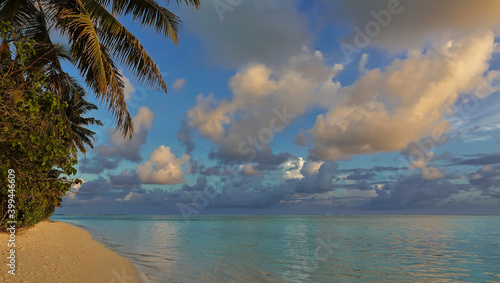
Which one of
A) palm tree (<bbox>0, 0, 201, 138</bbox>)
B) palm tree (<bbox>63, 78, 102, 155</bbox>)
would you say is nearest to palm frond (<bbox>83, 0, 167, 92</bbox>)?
palm tree (<bbox>0, 0, 201, 138</bbox>)

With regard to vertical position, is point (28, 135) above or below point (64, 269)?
above

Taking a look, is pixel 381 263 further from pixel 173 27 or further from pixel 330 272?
pixel 173 27

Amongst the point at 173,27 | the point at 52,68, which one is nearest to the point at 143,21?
the point at 173,27

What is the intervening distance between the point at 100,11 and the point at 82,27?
2.94 feet

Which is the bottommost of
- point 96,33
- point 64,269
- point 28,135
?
point 64,269

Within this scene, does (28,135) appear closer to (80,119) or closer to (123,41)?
(123,41)

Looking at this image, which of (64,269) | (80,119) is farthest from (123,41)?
(80,119)

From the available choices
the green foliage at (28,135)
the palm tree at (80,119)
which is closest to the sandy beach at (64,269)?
the green foliage at (28,135)

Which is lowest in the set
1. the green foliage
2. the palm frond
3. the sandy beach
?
the sandy beach

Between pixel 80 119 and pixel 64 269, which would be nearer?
pixel 64 269

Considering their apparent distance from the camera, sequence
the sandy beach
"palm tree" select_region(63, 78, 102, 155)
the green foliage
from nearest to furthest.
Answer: the green foliage, the sandy beach, "palm tree" select_region(63, 78, 102, 155)

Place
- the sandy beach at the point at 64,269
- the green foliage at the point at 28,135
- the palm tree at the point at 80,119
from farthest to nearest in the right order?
the palm tree at the point at 80,119 < the sandy beach at the point at 64,269 < the green foliage at the point at 28,135

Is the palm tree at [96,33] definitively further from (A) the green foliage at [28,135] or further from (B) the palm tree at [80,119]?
(B) the palm tree at [80,119]

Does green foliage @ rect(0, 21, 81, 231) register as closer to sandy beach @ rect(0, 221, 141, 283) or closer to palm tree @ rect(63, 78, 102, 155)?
sandy beach @ rect(0, 221, 141, 283)
